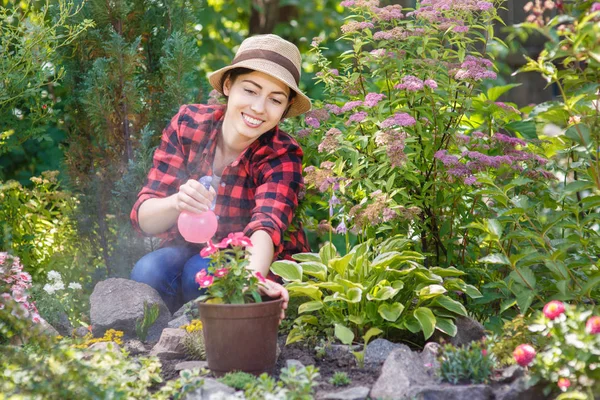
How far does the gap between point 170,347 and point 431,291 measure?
106 cm

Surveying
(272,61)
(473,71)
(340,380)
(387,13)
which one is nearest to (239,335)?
(340,380)

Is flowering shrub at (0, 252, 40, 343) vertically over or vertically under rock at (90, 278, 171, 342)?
over

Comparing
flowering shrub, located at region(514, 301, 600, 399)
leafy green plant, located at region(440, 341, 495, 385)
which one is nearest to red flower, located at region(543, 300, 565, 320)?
flowering shrub, located at region(514, 301, 600, 399)

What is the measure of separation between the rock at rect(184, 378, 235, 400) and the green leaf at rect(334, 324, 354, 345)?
0.54m

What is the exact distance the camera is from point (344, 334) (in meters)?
2.70

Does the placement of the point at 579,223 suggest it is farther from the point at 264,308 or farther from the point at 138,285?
the point at 138,285

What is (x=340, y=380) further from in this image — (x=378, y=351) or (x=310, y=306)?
(x=310, y=306)

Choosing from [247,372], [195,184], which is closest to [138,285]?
[195,184]

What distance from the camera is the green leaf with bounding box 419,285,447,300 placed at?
2820 mm

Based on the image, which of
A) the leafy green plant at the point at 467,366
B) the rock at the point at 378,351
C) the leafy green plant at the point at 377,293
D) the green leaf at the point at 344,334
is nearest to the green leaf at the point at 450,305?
the leafy green plant at the point at 377,293

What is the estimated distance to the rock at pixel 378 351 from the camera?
8.80 ft

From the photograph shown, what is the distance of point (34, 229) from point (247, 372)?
6.75ft

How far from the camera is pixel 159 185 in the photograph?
333 cm

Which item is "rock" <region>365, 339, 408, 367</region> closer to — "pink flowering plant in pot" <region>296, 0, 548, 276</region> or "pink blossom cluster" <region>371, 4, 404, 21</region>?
"pink flowering plant in pot" <region>296, 0, 548, 276</region>
